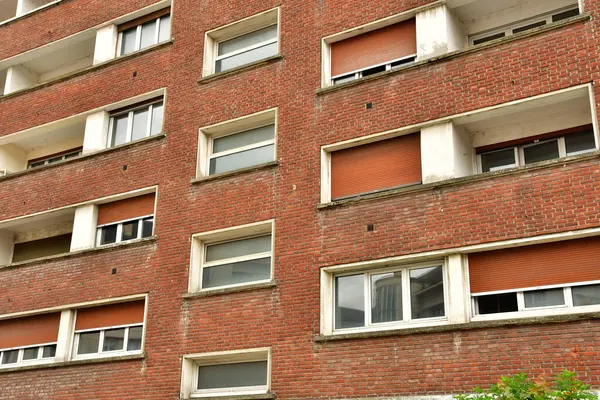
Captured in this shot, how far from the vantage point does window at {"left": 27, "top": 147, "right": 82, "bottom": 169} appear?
18.9 meters

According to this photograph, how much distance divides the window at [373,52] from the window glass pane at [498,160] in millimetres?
2360

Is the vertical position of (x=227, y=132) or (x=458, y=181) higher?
(x=227, y=132)

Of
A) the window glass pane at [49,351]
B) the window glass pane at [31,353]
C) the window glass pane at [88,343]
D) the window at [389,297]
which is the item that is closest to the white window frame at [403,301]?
the window at [389,297]

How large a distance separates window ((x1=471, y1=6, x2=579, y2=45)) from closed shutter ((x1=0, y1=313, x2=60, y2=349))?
10.5 metres

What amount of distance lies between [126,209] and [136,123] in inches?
88.5

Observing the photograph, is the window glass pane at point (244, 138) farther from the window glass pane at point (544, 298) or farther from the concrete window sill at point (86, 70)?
the window glass pane at point (544, 298)

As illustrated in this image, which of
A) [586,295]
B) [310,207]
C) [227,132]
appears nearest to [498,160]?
[586,295]

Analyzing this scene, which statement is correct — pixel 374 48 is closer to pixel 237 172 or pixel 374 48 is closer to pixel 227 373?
pixel 237 172

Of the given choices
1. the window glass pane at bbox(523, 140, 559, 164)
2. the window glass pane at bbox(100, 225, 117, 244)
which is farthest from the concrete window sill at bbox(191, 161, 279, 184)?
the window glass pane at bbox(523, 140, 559, 164)

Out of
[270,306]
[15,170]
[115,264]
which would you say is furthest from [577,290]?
[15,170]

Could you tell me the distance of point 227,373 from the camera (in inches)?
543

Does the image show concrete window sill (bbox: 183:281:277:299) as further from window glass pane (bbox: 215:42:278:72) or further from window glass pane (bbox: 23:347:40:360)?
window glass pane (bbox: 215:42:278:72)

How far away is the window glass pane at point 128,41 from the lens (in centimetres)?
1856

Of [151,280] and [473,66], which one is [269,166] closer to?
[151,280]
